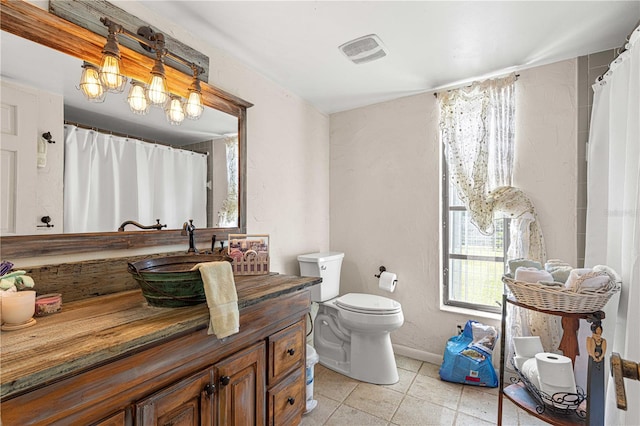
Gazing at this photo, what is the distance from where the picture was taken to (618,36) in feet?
5.75

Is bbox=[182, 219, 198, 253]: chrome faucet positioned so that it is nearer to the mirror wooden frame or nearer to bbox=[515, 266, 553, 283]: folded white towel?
the mirror wooden frame

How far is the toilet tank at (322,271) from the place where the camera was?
7.96 feet

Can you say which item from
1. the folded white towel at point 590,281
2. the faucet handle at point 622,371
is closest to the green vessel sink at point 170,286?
the faucet handle at point 622,371

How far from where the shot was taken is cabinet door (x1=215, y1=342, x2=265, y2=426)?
3.75ft

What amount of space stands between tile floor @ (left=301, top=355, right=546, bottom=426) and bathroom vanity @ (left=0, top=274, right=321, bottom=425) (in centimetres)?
46

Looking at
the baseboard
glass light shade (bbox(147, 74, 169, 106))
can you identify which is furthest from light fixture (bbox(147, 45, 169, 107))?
the baseboard

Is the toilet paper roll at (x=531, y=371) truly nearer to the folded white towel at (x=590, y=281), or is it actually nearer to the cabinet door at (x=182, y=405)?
the folded white towel at (x=590, y=281)

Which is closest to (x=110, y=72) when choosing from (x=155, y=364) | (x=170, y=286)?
(x=170, y=286)

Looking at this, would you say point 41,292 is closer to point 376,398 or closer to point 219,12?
point 219,12

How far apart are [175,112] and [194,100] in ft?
0.40

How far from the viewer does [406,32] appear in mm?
1729

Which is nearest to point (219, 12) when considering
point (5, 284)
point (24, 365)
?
point (5, 284)

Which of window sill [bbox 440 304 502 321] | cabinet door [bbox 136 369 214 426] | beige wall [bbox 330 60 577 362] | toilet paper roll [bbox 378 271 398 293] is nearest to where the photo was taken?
cabinet door [bbox 136 369 214 426]

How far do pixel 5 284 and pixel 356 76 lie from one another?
7.36 feet
